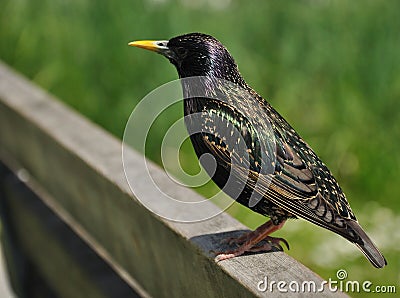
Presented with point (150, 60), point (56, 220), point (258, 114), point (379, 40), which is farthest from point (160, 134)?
point (258, 114)

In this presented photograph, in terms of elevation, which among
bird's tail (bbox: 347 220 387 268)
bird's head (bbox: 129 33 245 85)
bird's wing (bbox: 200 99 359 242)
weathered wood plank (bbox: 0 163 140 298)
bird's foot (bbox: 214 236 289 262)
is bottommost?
weathered wood plank (bbox: 0 163 140 298)

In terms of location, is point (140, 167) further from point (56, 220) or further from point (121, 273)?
point (56, 220)

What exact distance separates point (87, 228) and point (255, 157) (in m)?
1.00

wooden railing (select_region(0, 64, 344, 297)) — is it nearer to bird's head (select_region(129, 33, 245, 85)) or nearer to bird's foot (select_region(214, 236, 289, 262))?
bird's foot (select_region(214, 236, 289, 262))

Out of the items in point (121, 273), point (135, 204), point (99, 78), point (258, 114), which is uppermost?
point (99, 78)

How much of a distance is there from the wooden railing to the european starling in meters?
0.11

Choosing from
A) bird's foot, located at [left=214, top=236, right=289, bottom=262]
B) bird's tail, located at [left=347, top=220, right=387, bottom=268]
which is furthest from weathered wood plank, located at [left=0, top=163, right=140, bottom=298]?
bird's tail, located at [left=347, top=220, right=387, bottom=268]

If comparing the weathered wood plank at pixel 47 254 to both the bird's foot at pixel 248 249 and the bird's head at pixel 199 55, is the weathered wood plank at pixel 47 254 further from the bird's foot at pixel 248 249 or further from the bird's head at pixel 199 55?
the bird's head at pixel 199 55

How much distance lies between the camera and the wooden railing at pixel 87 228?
6.60ft

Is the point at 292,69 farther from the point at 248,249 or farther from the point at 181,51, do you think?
the point at 248,249

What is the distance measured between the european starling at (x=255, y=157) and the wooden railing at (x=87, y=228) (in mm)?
115

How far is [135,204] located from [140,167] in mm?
308

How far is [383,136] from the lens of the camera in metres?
3.59

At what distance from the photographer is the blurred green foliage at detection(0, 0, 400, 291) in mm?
3553
